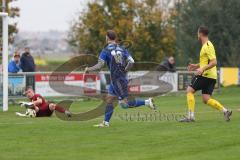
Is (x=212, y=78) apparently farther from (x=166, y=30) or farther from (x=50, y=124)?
(x=166, y=30)

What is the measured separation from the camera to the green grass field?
10.9m

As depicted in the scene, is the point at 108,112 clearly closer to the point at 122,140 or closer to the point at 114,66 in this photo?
the point at 114,66

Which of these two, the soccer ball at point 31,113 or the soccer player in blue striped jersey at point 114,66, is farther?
the soccer ball at point 31,113

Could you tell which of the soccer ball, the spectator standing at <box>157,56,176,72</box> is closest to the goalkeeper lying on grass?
the soccer ball

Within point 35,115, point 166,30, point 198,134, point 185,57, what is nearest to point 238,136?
point 198,134

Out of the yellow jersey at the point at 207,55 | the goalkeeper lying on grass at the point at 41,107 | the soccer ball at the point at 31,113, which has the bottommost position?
the soccer ball at the point at 31,113

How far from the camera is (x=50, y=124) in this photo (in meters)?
15.7

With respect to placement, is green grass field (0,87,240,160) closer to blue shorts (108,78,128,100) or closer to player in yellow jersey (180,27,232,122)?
player in yellow jersey (180,27,232,122)

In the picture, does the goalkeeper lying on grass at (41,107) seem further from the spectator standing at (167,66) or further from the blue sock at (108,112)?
the spectator standing at (167,66)

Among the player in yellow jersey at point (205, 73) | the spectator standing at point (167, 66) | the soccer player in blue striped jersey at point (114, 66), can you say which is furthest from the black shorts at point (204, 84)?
the spectator standing at point (167, 66)

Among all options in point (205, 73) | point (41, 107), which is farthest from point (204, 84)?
point (41, 107)

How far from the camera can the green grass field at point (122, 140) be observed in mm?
10852

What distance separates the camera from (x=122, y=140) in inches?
494

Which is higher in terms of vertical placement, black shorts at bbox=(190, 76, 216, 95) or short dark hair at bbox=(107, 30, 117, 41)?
short dark hair at bbox=(107, 30, 117, 41)
